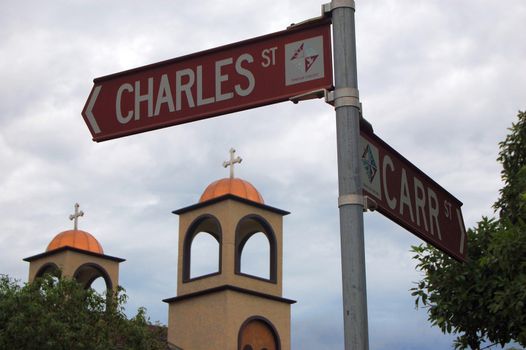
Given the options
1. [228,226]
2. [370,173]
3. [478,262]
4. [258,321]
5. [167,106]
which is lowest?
[370,173]

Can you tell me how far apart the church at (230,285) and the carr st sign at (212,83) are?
28.2 meters

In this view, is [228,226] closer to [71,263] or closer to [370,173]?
[71,263]

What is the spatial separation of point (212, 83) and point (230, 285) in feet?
94.8

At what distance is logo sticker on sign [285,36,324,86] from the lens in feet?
18.4

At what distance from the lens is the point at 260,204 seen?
36281 millimetres

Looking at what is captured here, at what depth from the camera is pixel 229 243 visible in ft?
115

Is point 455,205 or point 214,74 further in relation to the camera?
point 455,205

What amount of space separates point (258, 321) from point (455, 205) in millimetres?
29075

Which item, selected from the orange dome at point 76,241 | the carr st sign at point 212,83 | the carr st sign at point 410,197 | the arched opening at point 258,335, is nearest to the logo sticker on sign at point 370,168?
the carr st sign at point 410,197

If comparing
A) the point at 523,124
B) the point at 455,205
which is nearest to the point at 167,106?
the point at 455,205

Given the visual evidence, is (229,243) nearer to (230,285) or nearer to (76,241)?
(230,285)

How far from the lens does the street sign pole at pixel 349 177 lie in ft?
16.5

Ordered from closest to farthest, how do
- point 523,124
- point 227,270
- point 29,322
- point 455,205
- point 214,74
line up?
point 214,74 → point 455,205 → point 523,124 → point 29,322 → point 227,270

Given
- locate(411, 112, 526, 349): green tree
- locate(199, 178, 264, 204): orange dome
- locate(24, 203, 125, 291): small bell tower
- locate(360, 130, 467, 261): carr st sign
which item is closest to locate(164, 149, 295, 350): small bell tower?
locate(199, 178, 264, 204): orange dome
